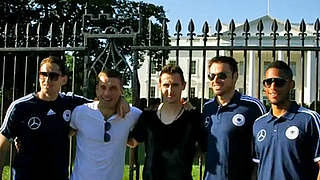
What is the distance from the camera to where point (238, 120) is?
17.7 ft

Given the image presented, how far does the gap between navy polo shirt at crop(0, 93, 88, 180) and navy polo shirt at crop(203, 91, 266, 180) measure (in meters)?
1.64

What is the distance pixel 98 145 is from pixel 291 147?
2001 mm

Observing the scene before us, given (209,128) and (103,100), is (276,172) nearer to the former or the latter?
(209,128)

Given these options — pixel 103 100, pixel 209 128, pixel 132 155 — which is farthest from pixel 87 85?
pixel 209 128

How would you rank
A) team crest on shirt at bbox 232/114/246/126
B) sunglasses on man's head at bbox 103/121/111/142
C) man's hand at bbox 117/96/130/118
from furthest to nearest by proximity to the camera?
man's hand at bbox 117/96/130/118 < sunglasses on man's head at bbox 103/121/111/142 < team crest on shirt at bbox 232/114/246/126

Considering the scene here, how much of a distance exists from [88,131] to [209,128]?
130 cm

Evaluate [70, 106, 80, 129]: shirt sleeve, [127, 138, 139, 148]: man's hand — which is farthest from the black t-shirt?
[70, 106, 80, 129]: shirt sleeve

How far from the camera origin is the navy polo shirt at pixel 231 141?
531 centimetres

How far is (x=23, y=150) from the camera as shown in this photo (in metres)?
5.76

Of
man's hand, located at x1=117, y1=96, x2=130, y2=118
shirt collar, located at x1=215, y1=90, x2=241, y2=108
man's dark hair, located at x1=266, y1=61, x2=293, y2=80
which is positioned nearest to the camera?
man's dark hair, located at x1=266, y1=61, x2=293, y2=80

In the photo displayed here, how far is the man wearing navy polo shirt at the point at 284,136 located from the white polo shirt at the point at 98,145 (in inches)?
56.6

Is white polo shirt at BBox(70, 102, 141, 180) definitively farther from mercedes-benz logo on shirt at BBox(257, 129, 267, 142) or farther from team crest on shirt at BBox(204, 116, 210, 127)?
mercedes-benz logo on shirt at BBox(257, 129, 267, 142)

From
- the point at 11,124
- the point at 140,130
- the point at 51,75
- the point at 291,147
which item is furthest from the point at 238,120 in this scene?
the point at 11,124

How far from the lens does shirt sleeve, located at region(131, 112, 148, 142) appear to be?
567cm
